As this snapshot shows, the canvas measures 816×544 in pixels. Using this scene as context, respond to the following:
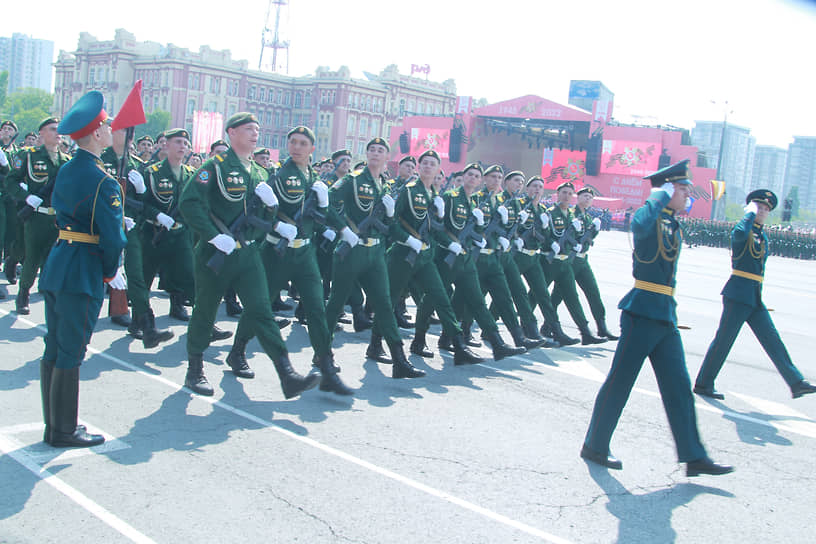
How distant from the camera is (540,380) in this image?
7.27m

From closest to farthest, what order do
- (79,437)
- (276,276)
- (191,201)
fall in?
1. (79,437)
2. (191,201)
3. (276,276)

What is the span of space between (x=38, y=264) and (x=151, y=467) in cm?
493

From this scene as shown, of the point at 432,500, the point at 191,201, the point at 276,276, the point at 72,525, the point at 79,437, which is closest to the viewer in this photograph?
the point at 72,525

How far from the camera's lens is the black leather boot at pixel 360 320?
9372 mm

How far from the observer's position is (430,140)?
2719 inches

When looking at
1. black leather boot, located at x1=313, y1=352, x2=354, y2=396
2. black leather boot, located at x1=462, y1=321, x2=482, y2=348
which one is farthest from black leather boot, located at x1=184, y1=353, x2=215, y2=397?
black leather boot, located at x1=462, y1=321, x2=482, y2=348

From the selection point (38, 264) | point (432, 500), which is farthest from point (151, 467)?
point (38, 264)

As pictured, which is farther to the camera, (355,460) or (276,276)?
(276,276)

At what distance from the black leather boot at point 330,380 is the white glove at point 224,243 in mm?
1244

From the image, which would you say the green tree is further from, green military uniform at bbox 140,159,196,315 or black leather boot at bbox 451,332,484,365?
black leather boot at bbox 451,332,484,365

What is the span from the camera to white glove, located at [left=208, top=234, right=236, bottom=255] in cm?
554

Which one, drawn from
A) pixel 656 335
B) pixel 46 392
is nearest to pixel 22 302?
pixel 46 392

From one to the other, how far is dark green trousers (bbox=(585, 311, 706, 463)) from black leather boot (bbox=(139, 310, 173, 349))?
4.15m

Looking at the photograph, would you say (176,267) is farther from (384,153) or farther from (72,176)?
(72,176)
